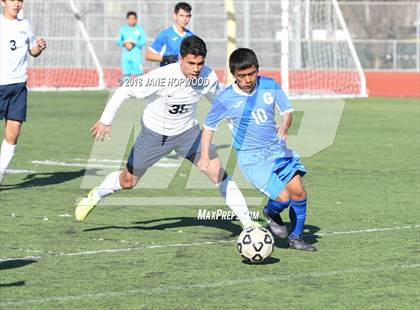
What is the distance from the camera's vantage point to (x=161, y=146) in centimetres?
1108

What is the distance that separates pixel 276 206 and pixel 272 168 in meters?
0.40

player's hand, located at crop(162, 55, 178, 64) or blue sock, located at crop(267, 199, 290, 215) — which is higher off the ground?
player's hand, located at crop(162, 55, 178, 64)

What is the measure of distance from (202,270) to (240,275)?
0.34 m

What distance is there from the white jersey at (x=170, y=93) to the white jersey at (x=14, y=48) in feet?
11.6

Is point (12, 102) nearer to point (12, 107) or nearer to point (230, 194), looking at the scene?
point (12, 107)

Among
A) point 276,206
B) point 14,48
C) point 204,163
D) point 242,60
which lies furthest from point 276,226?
point 14,48

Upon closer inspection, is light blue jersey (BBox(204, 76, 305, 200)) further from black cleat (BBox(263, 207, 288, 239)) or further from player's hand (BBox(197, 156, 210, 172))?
black cleat (BBox(263, 207, 288, 239))

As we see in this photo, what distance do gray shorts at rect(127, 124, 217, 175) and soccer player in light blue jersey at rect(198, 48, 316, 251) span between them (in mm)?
683

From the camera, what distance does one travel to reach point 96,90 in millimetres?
37625

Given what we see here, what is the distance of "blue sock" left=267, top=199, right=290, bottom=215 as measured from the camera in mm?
10302

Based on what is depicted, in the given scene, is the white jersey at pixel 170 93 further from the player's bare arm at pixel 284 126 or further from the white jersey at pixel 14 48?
the white jersey at pixel 14 48

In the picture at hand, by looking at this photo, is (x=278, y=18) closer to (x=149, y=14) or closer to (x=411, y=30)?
(x=149, y=14)

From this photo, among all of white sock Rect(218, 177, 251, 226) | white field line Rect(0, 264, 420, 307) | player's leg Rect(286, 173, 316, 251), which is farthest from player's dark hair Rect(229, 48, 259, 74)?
white field line Rect(0, 264, 420, 307)

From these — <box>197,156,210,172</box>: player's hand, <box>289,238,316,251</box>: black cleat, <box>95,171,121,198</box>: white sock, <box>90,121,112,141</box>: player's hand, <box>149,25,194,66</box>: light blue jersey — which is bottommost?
<box>289,238,316,251</box>: black cleat
